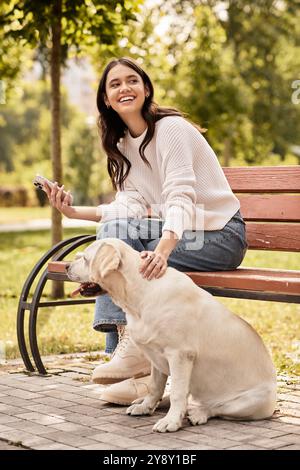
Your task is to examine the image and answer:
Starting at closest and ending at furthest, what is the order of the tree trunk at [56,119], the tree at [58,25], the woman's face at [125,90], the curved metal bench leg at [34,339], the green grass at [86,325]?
the woman's face at [125,90], the curved metal bench leg at [34,339], the green grass at [86,325], the tree at [58,25], the tree trunk at [56,119]

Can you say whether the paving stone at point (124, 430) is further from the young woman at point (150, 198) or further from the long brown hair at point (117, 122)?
the long brown hair at point (117, 122)

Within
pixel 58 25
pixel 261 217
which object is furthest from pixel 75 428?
pixel 58 25

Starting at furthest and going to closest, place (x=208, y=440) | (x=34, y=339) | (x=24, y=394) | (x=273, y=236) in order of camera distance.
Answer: (x=34, y=339) < (x=273, y=236) < (x=24, y=394) < (x=208, y=440)

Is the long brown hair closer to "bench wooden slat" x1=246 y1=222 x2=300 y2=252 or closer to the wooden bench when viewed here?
the wooden bench

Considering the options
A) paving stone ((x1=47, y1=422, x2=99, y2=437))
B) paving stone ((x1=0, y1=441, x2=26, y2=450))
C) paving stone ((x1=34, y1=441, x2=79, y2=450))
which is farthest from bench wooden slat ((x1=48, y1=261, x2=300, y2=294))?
paving stone ((x1=0, y1=441, x2=26, y2=450))

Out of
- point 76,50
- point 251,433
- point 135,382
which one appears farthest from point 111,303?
point 76,50

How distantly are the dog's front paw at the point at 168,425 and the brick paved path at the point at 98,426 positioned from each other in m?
0.03

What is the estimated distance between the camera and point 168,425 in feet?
12.6

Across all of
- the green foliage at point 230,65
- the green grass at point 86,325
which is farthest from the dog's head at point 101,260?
the green foliage at point 230,65

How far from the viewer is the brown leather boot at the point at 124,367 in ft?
14.5

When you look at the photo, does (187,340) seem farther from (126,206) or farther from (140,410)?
(126,206)

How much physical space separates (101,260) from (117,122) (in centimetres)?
124

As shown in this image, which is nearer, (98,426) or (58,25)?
(98,426)

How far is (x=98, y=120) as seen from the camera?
496cm
